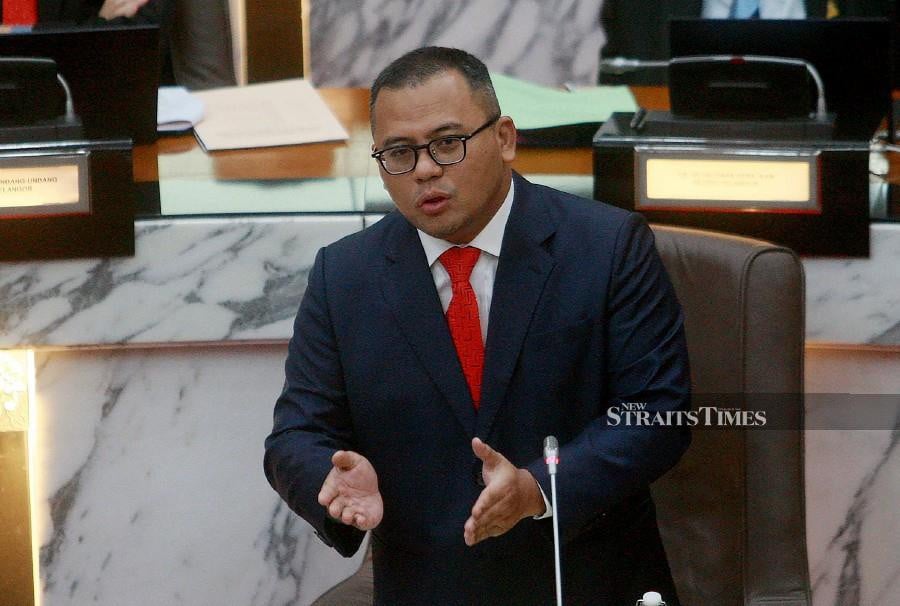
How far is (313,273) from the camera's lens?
180 cm

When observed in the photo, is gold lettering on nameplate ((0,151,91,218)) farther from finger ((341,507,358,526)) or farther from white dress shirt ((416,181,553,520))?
finger ((341,507,358,526))

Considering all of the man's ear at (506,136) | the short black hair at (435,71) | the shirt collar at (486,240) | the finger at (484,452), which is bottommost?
the finger at (484,452)

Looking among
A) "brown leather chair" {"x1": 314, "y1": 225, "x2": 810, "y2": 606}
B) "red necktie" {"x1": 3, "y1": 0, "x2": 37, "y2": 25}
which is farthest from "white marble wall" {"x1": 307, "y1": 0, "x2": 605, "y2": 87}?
"brown leather chair" {"x1": 314, "y1": 225, "x2": 810, "y2": 606}

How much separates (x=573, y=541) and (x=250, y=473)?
756mm

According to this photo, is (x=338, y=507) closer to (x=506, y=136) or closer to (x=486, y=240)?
(x=486, y=240)

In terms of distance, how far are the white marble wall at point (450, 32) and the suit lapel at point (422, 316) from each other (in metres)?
2.65

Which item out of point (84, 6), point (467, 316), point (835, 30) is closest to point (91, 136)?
point (467, 316)

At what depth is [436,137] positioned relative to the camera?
164 centimetres

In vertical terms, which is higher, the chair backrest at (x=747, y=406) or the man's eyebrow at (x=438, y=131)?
the man's eyebrow at (x=438, y=131)

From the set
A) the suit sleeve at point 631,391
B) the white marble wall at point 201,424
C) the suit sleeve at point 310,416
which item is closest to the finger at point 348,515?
the suit sleeve at point 310,416

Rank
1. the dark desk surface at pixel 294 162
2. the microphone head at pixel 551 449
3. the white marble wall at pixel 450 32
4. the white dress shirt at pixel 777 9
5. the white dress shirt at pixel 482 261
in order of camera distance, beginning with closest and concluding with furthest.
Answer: the microphone head at pixel 551 449
the white dress shirt at pixel 482 261
the dark desk surface at pixel 294 162
the white dress shirt at pixel 777 9
the white marble wall at pixel 450 32

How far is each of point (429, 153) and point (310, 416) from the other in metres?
0.38

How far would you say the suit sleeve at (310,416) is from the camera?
64.3 inches

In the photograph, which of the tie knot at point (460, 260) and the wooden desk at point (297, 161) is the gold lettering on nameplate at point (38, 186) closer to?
the wooden desk at point (297, 161)
